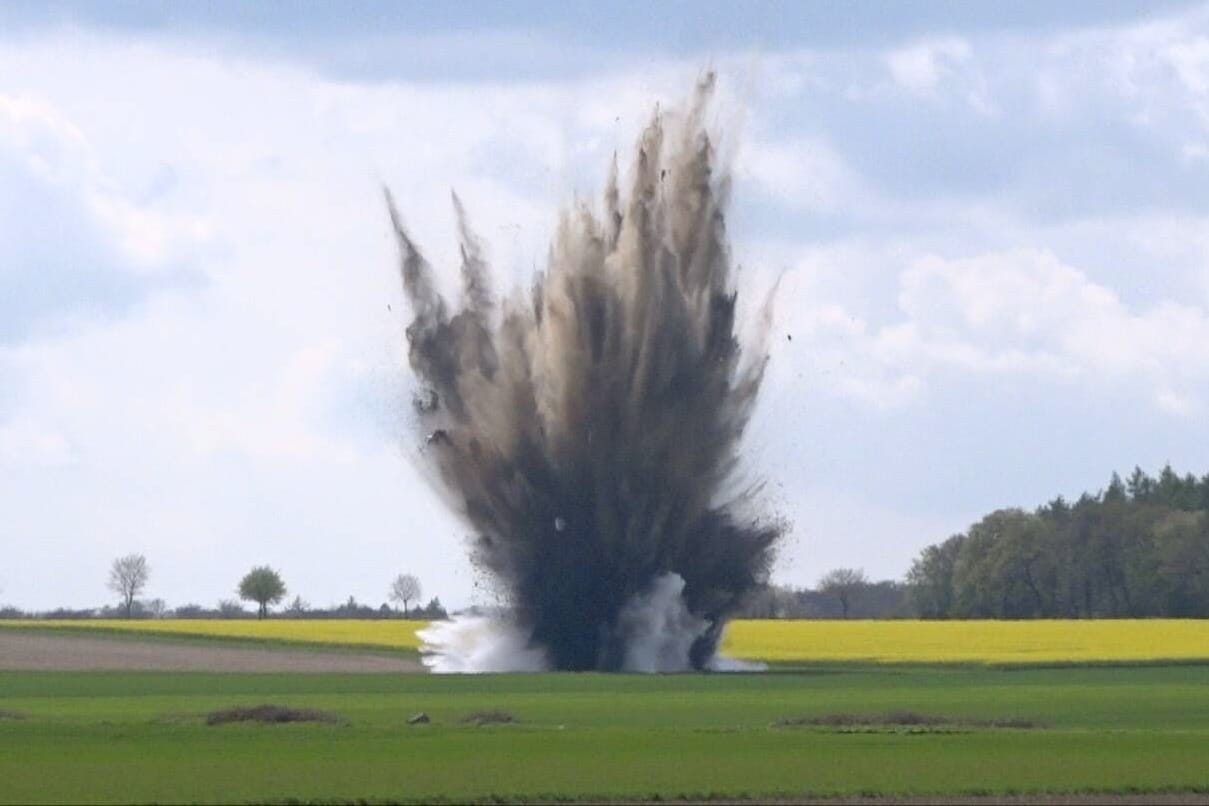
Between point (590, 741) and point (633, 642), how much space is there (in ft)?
143

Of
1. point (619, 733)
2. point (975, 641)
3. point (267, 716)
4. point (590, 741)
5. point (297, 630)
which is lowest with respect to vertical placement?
point (590, 741)

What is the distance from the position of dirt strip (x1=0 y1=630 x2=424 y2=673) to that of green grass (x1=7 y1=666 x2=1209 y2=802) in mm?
14261

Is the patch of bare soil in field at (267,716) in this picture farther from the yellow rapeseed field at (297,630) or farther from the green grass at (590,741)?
the yellow rapeseed field at (297,630)

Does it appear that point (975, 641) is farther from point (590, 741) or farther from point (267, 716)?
point (590, 741)

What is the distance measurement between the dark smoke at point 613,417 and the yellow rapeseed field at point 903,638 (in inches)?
336

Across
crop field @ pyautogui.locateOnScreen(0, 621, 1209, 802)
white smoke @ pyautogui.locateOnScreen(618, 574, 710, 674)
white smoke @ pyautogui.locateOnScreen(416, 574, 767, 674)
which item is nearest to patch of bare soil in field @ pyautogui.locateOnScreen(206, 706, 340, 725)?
crop field @ pyautogui.locateOnScreen(0, 621, 1209, 802)

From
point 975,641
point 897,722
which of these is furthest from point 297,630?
point 897,722

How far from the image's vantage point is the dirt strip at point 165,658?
100m

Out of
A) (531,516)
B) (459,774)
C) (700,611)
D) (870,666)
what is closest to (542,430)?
(531,516)

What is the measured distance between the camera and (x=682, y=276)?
3824 inches

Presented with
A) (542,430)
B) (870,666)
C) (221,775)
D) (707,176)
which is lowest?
(221,775)

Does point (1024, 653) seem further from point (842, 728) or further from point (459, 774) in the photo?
point (459, 774)

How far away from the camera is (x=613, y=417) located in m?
97.1

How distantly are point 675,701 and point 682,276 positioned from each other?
28778 mm
